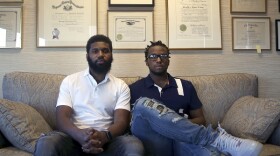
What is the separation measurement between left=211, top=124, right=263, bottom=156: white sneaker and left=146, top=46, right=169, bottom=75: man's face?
2.42 feet

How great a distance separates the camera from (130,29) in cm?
261

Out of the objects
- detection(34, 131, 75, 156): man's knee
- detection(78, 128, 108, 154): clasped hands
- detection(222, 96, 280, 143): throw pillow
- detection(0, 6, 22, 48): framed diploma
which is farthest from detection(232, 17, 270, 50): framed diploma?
detection(0, 6, 22, 48): framed diploma

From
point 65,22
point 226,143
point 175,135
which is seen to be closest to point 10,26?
point 65,22

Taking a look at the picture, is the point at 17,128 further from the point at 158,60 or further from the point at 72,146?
the point at 158,60

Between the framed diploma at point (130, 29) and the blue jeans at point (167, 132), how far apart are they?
102cm

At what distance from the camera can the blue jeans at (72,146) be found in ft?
4.90

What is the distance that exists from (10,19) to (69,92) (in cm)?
107

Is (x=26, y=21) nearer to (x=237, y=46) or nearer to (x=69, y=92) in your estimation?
(x=69, y=92)

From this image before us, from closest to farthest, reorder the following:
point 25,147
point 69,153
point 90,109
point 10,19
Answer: point 69,153 → point 25,147 → point 90,109 → point 10,19

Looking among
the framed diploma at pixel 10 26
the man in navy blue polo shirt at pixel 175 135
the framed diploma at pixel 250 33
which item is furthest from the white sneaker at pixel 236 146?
the framed diploma at pixel 10 26

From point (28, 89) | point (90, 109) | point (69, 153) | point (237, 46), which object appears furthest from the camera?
point (237, 46)

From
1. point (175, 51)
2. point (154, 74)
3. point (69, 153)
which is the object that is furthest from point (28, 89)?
point (175, 51)

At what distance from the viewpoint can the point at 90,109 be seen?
193 cm

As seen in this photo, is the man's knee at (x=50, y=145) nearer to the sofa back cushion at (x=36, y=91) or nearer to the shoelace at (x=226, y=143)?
the sofa back cushion at (x=36, y=91)
